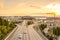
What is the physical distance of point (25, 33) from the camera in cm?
292

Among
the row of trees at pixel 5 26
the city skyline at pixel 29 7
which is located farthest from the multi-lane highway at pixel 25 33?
the city skyline at pixel 29 7

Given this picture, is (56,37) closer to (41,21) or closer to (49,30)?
(49,30)

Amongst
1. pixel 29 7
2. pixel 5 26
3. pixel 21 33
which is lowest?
pixel 21 33

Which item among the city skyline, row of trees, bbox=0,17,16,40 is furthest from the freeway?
the city skyline

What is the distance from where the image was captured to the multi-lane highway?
9.51 ft

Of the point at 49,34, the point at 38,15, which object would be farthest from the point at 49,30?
the point at 38,15

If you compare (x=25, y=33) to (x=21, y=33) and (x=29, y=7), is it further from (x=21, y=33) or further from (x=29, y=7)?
(x=29, y=7)

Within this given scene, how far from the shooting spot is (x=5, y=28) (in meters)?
2.91

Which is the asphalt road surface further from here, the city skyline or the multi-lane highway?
the city skyline

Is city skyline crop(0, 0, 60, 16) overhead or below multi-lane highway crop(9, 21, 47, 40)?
overhead

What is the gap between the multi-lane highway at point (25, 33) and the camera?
9.51 ft

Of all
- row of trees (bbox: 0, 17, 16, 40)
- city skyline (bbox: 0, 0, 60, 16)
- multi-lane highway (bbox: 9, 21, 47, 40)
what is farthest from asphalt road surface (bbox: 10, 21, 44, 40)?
city skyline (bbox: 0, 0, 60, 16)

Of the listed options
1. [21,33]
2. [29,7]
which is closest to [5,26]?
[21,33]

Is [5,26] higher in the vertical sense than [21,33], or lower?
higher
